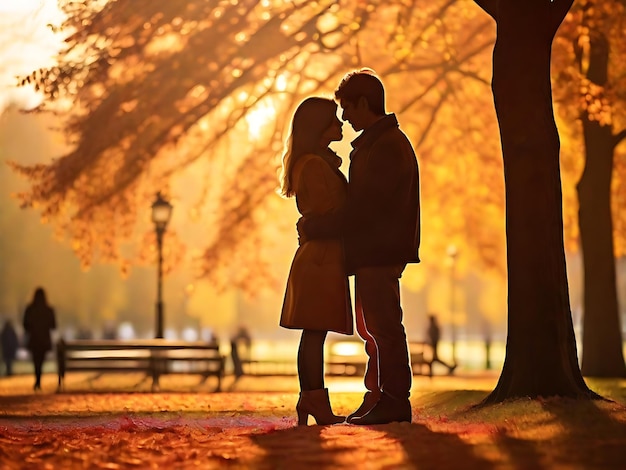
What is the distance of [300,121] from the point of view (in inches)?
365

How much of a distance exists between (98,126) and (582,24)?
8.42 m

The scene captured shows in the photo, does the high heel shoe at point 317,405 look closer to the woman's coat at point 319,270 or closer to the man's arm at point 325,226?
the woman's coat at point 319,270

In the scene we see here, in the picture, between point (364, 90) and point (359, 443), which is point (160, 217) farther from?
point (359, 443)

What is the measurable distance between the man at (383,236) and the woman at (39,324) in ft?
50.3

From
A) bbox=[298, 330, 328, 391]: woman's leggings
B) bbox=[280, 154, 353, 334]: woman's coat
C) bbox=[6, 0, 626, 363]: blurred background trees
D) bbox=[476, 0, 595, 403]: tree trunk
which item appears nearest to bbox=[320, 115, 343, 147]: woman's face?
bbox=[280, 154, 353, 334]: woman's coat

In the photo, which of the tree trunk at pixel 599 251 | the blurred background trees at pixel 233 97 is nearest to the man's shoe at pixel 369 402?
the blurred background trees at pixel 233 97

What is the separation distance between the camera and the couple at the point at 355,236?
9016 mm

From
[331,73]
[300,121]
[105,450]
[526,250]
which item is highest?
[331,73]

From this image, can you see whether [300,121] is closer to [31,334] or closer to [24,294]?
[31,334]

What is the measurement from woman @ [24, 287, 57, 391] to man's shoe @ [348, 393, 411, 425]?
15394 millimetres

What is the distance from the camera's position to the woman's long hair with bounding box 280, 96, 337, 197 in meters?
9.21

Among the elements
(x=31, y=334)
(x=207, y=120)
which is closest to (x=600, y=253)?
(x=207, y=120)

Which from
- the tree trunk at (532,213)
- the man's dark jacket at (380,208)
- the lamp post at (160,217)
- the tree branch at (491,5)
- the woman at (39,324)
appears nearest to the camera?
the man's dark jacket at (380,208)

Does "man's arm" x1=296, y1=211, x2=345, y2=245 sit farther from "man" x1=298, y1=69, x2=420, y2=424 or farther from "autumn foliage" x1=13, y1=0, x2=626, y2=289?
"autumn foliage" x1=13, y1=0, x2=626, y2=289
